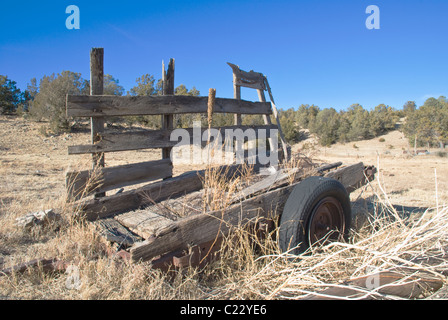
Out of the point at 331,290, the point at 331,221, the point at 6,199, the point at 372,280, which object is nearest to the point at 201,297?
the point at 331,290

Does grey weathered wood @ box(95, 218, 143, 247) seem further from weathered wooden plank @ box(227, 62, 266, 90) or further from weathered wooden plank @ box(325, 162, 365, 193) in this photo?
weathered wooden plank @ box(227, 62, 266, 90)

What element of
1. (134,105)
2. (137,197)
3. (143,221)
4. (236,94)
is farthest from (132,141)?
(236,94)

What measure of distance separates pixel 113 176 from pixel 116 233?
0.99m

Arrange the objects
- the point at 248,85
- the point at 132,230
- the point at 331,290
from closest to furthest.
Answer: the point at 331,290 → the point at 132,230 → the point at 248,85

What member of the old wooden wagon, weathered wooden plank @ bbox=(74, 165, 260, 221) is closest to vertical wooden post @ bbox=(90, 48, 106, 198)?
the old wooden wagon

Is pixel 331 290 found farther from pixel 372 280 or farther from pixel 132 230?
pixel 132 230

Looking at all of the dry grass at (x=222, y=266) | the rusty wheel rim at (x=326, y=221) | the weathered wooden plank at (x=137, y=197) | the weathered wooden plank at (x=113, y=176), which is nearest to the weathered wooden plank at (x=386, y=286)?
the dry grass at (x=222, y=266)

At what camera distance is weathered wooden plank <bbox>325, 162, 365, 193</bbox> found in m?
3.54

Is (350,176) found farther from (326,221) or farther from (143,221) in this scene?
(143,221)

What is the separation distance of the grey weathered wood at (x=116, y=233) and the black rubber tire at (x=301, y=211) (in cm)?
135

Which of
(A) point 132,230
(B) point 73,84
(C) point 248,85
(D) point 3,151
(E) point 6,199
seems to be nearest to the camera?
(A) point 132,230

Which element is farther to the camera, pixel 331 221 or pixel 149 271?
pixel 331 221

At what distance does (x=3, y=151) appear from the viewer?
12422 millimetres
